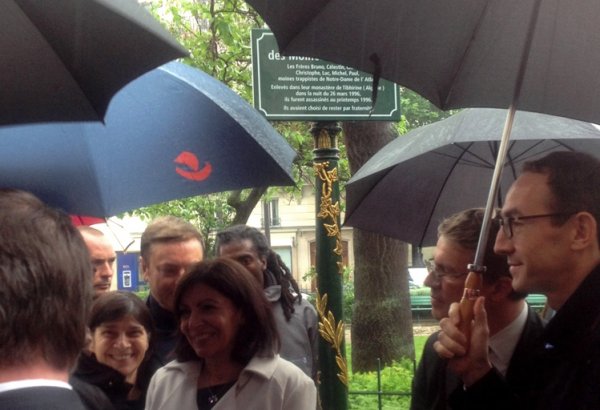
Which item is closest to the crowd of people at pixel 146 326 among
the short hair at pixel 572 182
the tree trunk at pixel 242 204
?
the short hair at pixel 572 182

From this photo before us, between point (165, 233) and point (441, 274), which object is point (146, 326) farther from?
point (441, 274)

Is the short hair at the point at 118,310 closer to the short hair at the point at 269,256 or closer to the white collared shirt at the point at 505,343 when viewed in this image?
the short hair at the point at 269,256

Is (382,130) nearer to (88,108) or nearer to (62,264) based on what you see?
(88,108)

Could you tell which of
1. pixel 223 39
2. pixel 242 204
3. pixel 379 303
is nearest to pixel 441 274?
pixel 379 303

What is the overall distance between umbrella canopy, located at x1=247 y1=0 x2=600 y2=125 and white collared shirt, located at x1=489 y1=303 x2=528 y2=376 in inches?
30.4

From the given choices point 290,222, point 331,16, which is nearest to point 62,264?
point 331,16

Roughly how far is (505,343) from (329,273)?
272 cm

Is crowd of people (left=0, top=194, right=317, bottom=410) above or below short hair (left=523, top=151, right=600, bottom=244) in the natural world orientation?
below

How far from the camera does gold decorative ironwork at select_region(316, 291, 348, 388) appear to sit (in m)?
5.74

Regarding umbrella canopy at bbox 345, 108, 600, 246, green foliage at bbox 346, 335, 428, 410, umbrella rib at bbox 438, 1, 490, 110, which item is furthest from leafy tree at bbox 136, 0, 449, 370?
umbrella rib at bbox 438, 1, 490, 110

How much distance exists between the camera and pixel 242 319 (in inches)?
149

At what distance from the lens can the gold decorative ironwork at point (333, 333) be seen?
5742 mm

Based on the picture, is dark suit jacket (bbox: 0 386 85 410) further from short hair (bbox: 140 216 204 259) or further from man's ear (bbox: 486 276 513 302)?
short hair (bbox: 140 216 204 259)

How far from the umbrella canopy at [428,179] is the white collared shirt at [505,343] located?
1011 mm
